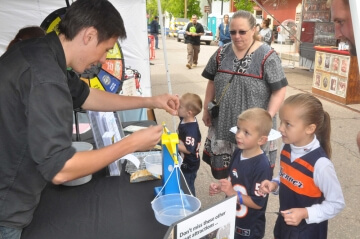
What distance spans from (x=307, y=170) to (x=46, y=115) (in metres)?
1.15

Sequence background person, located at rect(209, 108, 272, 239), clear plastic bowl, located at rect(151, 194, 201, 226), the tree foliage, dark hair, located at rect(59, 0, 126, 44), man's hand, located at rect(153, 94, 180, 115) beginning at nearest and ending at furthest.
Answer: dark hair, located at rect(59, 0, 126, 44) < clear plastic bowl, located at rect(151, 194, 201, 226) < background person, located at rect(209, 108, 272, 239) < man's hand, located at rect(153, 94, 180, 115) < the tree foliage

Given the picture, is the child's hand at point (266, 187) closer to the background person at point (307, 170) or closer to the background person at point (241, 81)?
the background person at point (307, 170)

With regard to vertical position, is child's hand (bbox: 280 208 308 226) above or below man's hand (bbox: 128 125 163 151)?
below

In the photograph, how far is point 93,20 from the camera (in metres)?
1.17

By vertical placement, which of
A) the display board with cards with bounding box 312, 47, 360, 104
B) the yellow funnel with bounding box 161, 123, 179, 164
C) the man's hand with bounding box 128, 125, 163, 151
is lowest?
the display board with cards with bounding box 312, 47, 360, 104

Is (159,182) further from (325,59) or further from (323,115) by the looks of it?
(325,59)

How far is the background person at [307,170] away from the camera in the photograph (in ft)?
4.66

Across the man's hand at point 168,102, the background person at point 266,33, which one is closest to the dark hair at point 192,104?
the man's hand at point 168,102

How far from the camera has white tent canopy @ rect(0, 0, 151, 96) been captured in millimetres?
3994

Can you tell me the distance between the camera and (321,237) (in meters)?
1.57

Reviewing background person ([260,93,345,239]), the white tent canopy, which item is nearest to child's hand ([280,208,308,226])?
background person ([260,93,345,239])

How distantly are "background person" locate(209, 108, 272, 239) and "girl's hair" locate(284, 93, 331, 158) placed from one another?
0.72 feet

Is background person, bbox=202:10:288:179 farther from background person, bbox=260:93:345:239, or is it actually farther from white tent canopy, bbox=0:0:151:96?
white tent canopy, bbox=0:0:151:96

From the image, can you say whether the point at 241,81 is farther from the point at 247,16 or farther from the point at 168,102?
the point at 168,102
